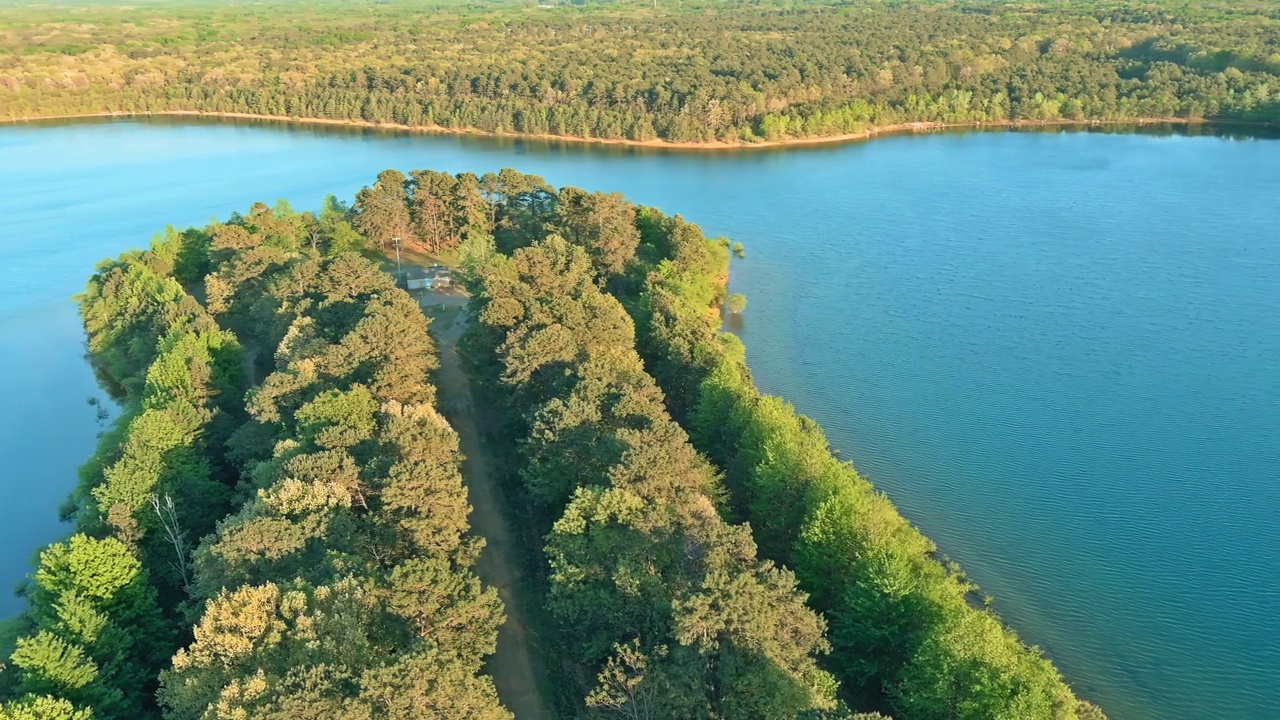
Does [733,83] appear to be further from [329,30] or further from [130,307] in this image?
[329,30]

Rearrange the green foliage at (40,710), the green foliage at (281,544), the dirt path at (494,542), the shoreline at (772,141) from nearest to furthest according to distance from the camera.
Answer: the green foliage at (40,710), the green foliage at (281,544), the dirt path at (494,542), the shoreline at (772,141)

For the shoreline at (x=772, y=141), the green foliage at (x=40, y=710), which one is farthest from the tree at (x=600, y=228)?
the shoreline at (x=772, y=141)

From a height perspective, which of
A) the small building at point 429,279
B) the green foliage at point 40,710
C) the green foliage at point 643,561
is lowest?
the small building at point 429,279

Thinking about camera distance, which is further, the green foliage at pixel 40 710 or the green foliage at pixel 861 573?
the green foliage at pixel 861 573

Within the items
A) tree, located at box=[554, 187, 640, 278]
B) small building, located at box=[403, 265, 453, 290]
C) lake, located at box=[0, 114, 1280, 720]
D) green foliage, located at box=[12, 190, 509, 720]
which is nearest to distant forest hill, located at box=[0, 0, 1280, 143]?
lake, located at box=[0, 114, 1280, 720]

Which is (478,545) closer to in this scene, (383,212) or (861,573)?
(861,573)

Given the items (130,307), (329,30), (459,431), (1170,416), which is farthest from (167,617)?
(329,30)

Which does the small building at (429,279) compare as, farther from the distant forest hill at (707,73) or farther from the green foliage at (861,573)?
the distant forest hill at (707,73)
